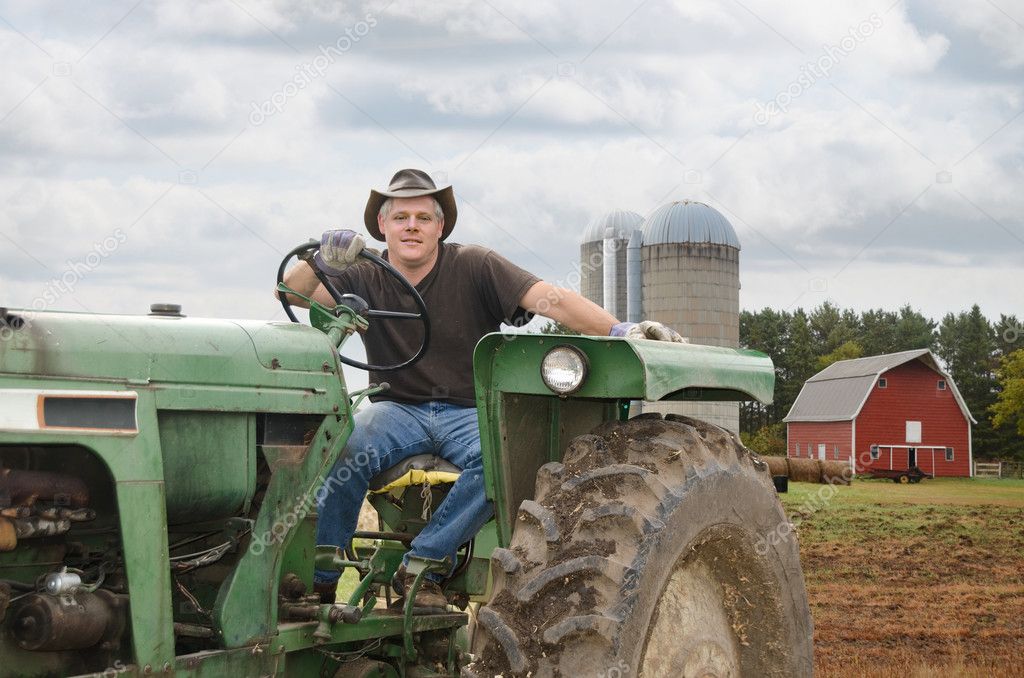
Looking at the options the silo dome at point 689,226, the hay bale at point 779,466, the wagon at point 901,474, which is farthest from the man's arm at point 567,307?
the wagon at point 901,474

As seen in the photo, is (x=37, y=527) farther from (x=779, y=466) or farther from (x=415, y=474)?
(x=779, y=466)

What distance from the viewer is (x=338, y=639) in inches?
126

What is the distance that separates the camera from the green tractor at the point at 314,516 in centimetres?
256

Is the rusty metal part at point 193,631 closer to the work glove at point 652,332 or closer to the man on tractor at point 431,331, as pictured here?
the man on tractor at point 431,331

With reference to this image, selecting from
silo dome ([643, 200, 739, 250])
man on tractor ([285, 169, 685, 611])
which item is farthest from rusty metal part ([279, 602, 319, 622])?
silo dome ([643, 200, 739, 250])

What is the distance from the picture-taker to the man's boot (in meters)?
3.52

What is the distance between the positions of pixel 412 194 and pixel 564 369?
153 centimetres

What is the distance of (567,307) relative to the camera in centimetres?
402

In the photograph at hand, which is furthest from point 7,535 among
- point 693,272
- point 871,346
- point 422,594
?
point 871,346

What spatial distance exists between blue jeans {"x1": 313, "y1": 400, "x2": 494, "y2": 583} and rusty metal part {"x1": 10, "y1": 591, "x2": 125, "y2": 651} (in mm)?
855

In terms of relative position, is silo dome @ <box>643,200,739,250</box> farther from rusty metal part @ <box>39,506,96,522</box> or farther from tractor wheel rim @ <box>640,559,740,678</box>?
rusty metal part @ <box>39,506,96,522</box>

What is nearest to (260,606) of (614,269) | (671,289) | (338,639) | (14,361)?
(338,639)

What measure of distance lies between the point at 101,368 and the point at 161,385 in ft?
0.50

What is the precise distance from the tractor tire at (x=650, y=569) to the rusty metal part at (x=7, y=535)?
108cm
